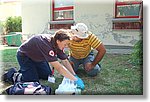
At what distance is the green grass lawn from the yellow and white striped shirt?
0.10m

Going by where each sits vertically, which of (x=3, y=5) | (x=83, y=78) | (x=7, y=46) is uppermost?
(x=3, y=5)

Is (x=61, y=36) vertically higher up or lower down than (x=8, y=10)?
lower down

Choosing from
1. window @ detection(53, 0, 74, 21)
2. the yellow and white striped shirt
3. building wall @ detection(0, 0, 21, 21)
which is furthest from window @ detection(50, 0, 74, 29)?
building wall @ detection(0, 0, 21, 21)

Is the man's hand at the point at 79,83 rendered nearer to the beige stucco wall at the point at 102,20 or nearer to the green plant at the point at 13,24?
the beige stucco wall at the point at 102,20

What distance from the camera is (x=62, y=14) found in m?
2.06

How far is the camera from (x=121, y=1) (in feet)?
6.66

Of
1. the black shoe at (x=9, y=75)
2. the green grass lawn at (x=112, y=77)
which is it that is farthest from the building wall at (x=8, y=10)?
the black shoe at (x=9, y=75)

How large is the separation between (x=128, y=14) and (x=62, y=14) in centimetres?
42

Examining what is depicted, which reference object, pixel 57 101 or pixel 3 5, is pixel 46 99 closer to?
pixel 57 101

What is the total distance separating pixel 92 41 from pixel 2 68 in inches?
23.8

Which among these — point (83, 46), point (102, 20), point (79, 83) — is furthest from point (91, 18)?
point (79, 83)

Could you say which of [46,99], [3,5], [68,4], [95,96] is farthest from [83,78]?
[3,5]

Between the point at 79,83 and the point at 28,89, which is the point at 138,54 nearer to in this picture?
the point at 79,83

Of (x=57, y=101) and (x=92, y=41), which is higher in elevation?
(x=92, y=41)
